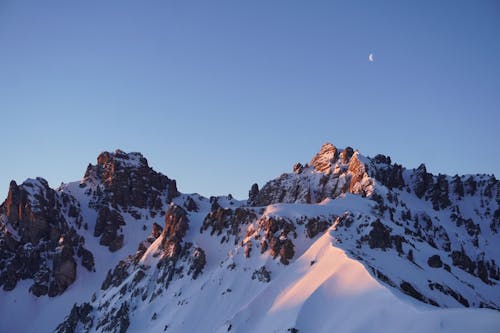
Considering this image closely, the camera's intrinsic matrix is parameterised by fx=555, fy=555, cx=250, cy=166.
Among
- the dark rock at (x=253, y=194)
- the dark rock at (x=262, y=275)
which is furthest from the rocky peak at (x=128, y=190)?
the dark rock at (x=262, y=275)

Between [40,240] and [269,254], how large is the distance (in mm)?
91867

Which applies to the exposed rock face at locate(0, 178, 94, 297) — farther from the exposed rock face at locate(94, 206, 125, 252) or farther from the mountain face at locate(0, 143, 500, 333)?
the exposed rock face at locate(94, 206, 125, 252)

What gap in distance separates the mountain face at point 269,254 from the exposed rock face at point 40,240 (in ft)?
1.34

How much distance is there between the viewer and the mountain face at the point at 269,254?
75.4 m

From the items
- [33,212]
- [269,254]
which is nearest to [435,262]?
[269,254]

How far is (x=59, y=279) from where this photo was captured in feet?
513

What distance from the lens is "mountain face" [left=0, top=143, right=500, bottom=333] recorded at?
7544 cm

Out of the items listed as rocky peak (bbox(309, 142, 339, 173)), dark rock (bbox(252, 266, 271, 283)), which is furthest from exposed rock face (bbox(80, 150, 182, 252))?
dark rock (bbox(252, 266, 271, 283))

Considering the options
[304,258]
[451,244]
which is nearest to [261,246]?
[304,258]

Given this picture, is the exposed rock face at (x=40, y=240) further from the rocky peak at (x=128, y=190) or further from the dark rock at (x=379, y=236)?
the dark rock at (x=379, y=236)

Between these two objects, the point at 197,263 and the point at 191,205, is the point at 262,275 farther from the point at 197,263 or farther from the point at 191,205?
the point at 191,205

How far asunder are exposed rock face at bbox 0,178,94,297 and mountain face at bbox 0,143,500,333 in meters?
0.41

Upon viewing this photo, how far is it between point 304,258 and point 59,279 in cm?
8845

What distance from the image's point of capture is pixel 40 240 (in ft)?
549
